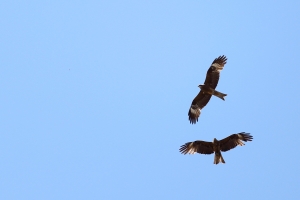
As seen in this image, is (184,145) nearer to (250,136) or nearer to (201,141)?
(201,141)

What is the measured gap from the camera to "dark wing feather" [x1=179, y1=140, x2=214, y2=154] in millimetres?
17703

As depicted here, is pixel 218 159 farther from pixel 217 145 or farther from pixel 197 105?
pixel 197 105

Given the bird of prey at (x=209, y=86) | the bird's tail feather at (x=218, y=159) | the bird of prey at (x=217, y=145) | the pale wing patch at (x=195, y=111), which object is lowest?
the bird's tail feather at (x=218, y=159)

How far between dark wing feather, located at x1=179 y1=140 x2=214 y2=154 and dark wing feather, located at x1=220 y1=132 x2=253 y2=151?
0.51 metres

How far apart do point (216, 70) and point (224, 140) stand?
10.2 feet

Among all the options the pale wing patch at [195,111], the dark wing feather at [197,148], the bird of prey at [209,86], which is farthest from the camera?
the pale wing patch at [195,111]

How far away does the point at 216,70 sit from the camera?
18703mm

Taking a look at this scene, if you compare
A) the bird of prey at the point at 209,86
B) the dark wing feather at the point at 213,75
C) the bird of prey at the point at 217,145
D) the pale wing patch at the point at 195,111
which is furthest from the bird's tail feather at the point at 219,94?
the bird of prey at the point at 217,145

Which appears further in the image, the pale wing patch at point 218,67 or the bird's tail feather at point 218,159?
the pale wing patch at point 218,67

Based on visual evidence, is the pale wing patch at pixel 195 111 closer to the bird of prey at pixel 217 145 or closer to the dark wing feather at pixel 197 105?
the dark wing feather at pixel 197 105

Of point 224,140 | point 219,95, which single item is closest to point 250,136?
point 224,140

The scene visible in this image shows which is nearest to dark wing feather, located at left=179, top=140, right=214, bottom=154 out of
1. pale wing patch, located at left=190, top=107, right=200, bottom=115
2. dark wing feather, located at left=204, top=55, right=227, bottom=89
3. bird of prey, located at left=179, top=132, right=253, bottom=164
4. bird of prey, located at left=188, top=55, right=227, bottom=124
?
bird of prey, located at left=179, top=132, right=253, bottom=164

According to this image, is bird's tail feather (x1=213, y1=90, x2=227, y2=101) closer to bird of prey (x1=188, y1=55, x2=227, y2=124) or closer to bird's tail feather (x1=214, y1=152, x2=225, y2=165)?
bird of prey (x1=188, y1=55, x2=227, y2=124)

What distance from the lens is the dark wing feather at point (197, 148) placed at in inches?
697
